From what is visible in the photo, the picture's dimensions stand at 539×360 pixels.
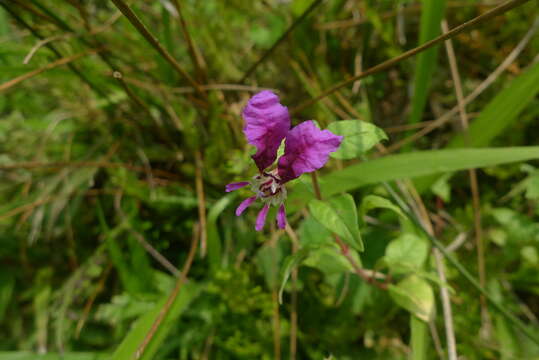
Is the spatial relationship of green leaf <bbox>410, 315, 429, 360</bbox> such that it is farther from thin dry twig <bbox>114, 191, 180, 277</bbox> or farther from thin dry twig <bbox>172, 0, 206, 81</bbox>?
thin dry twig <bbox>172, 0, 206, 81</bbox>

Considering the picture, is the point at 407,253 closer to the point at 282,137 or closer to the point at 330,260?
the point at 330,260

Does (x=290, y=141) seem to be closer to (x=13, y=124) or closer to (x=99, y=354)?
(x=99, y=354)

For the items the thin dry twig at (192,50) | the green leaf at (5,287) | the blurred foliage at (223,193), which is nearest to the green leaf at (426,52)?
the blurred foliage at (223,193)

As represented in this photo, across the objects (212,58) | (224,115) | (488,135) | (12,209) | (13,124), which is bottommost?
(12,209)

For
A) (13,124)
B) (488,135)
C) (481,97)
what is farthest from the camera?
(13,124)

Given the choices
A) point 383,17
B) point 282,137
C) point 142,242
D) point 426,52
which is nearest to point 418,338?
point 282,137

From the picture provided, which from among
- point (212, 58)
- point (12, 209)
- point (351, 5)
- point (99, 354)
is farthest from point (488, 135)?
point (12, 209)

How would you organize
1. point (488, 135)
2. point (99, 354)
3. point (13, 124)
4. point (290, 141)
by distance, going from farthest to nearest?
point (13, 124) → point (99, 354) → point (488, 135) → point (290, 141)
